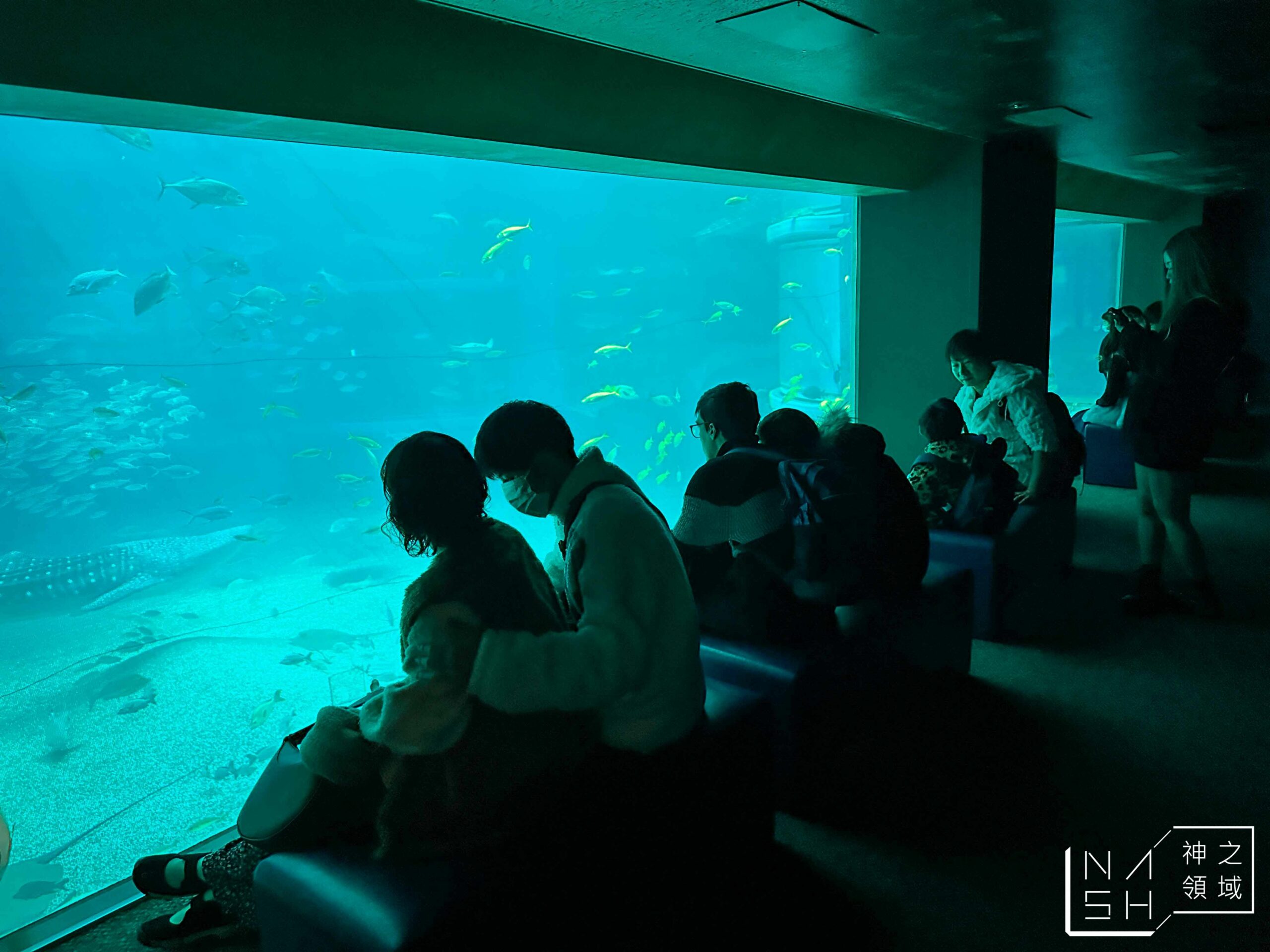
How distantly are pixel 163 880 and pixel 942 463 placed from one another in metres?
3.51

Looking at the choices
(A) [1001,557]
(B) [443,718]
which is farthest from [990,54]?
(B) [443,718]

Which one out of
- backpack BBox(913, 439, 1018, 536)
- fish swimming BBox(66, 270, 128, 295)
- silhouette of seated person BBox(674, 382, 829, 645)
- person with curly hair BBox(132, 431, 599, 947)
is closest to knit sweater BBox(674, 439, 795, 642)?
silhouette of seated person BBox(674, 382, 829, 645)

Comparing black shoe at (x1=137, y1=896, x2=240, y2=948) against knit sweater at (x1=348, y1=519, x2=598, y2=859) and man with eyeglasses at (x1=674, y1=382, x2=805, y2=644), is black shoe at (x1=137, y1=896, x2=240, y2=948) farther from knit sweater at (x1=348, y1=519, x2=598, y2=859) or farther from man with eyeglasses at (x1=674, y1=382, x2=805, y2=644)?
man with eyeglasses at (x1=674, y1=382, x2=805, y2=644)

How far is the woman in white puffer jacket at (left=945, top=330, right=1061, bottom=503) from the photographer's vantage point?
3.99 m

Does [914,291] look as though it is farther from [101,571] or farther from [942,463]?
[101,571]

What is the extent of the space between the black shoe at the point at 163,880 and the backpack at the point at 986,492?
11.2ft

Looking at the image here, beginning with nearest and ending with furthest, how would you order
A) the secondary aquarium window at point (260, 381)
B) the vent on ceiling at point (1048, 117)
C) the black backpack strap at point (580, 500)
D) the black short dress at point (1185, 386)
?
the black backpack strap at point (580, 500), the black short dress at point (1185, 386), the vent on ceiling at point (1048, 117), the secondary aquarium window at point (260, 381)

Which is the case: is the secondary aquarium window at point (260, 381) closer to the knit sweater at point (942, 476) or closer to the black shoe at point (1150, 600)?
the knit sweater at point (942, 476)

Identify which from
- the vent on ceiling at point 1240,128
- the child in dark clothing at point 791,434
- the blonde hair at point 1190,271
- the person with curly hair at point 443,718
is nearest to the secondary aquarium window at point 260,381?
the person with curly hair at point 443,718

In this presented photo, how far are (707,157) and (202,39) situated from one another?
7.93 feet

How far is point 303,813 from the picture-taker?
1481 millimetres

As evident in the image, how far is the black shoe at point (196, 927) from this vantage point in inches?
73.9

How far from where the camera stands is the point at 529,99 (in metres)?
3.00

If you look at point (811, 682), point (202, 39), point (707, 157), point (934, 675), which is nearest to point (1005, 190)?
A: point (707, 157)
